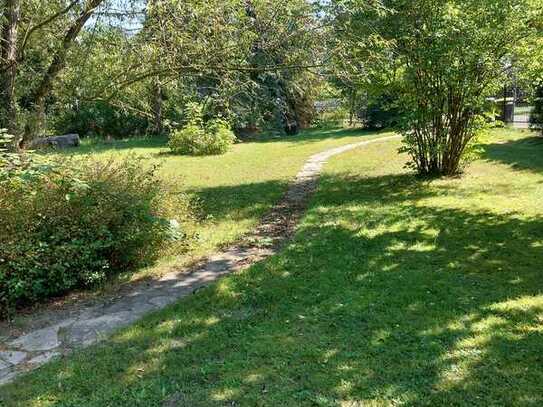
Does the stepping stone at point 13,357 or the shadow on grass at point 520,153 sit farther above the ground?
the shadow on grass at point 520,153

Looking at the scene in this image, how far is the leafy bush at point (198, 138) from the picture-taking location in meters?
17.0

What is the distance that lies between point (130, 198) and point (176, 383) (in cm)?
284

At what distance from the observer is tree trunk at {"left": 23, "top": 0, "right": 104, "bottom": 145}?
5.95 m

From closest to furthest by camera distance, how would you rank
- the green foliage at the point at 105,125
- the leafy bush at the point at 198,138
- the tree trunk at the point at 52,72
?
the tree trunk at the point at 52,72
the leafy bush at the point at 198,138
the green foliage at the point at 105,125

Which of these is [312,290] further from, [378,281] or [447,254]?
[447,254]

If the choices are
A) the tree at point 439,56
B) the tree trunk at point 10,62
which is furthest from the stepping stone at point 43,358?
the tree at point 439,56

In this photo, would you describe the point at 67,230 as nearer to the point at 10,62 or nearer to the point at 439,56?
the point at 10,62

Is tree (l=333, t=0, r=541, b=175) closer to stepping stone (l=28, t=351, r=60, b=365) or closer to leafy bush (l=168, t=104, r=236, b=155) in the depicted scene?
stepping stone (l=28, t=351, r=60, b=365)

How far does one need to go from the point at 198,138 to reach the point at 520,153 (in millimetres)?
9871

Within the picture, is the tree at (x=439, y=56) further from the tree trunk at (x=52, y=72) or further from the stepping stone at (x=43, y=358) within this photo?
the stepping stone at (x=43, y=358)

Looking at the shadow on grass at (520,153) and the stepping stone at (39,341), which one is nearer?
the stepping stone at (39,341)

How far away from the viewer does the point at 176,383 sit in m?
3.08

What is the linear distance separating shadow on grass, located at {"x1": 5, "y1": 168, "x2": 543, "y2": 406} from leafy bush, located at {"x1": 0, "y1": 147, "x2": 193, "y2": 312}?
1164mm

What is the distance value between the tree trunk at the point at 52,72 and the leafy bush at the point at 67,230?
1.27 meters
